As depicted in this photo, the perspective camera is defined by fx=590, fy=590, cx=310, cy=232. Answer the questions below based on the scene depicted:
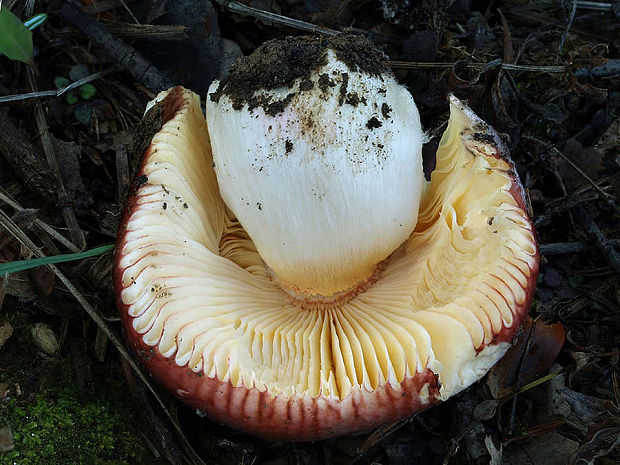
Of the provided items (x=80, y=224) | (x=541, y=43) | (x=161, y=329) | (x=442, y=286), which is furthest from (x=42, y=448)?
(x=541, y=43)

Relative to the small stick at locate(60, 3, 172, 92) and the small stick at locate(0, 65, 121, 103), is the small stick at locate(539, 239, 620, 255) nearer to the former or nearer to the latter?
the small stick at locate(60, 3, 172, 92)

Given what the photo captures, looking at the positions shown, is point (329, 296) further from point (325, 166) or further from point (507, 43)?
point (507, 43)

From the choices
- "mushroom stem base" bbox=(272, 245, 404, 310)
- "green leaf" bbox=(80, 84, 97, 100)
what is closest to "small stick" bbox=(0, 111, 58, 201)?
"green leaf" bbox=(80, 84, 97, 100)

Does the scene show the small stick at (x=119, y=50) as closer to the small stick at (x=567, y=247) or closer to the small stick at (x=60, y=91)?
the small stick at (x=60, y=91)

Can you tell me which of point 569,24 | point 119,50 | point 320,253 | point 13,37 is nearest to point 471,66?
point 569,24

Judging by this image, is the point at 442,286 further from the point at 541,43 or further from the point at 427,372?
the point at 541,43

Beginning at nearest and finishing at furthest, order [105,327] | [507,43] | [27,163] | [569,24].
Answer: [105,327] < [27,163] < [569,24] < [507,43]

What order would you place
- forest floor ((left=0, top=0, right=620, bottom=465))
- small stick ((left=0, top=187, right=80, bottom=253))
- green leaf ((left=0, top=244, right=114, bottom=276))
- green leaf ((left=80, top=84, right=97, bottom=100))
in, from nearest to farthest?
green leaf ((left=0, top=244, right=114, bottom=276)) < forest floor ((left=0, top=0, right=620, bottom=465)) < small stick ((left=0, top=187, right=80, bottom=253)) < green leaf ((left=80, top=84, right=97, bottom=100))

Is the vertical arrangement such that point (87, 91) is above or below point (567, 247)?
above

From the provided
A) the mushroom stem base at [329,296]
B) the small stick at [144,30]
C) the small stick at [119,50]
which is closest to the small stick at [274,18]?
the small stick at [144,30]
